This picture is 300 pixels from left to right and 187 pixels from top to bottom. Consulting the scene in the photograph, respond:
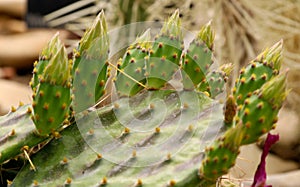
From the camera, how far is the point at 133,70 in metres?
0.78

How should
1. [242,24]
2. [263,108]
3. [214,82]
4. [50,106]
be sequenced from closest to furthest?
[263,108] < [50,106] < [214,82] < [242,24]

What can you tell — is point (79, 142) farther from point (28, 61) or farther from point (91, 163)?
point (28, 61)

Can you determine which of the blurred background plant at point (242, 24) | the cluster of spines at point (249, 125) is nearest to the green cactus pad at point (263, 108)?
the cluster of spines at point (249, 125)

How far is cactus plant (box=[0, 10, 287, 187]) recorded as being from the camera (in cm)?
67

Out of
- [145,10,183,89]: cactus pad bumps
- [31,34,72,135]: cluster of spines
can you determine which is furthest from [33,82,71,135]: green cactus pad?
[145,10,183,89]: cactus pad bumps

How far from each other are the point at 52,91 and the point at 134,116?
0.12 m

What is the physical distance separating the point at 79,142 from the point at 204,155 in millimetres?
184

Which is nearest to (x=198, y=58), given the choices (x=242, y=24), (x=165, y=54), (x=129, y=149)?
(x=165, y=54)

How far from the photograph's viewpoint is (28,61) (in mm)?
3908

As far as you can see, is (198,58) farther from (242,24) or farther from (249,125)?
(242,24)

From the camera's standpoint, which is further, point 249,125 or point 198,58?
point 198,58

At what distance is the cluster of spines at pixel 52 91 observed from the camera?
680mm

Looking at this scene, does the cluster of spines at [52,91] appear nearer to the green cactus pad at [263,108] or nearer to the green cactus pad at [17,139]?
the green cactus pad at [17,139]

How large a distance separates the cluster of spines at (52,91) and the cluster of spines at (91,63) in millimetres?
33
